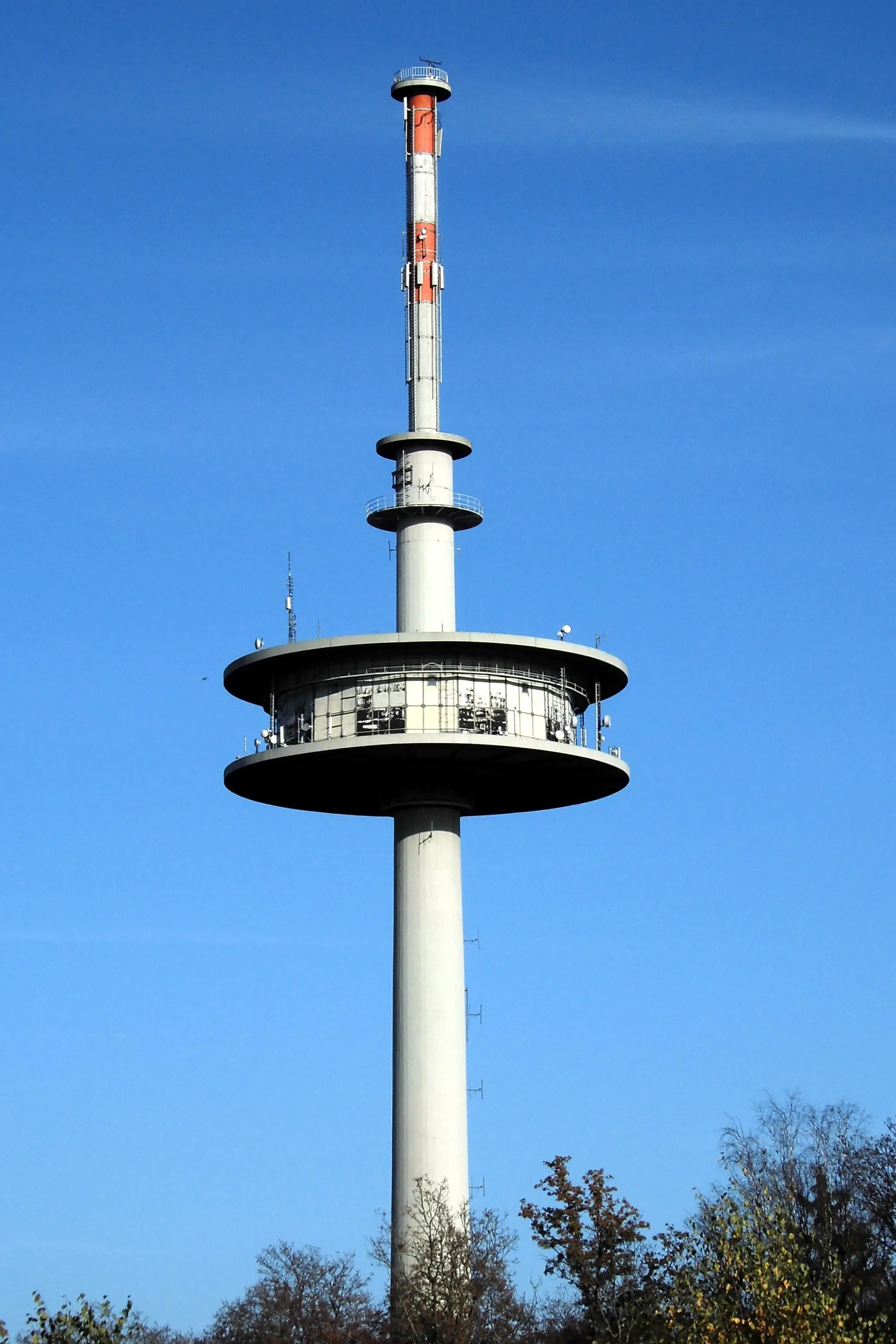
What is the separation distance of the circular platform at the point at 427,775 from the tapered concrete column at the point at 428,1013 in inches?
36.2

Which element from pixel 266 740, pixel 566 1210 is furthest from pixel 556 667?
pixel 566 1210

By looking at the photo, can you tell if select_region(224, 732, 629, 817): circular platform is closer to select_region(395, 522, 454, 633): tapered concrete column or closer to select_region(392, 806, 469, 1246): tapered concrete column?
select_region(392, 806, 469, 1246): tapered concrete column

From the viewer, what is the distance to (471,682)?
2940 inches

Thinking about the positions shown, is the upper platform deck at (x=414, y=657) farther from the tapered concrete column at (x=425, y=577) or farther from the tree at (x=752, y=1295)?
the tree at (x=752, y=1295)

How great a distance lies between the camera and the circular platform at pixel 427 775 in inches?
2901

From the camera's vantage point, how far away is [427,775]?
3019 inches

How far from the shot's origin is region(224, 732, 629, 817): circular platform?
2901 inches

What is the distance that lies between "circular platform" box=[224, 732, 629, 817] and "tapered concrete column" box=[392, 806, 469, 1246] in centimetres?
92

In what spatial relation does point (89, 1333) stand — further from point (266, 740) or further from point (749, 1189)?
point (749, 1189)

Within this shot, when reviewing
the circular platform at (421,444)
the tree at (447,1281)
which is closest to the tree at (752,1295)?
the tree at (447,1281)

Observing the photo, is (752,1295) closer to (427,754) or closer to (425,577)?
(427,754)

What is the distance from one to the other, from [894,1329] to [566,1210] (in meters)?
10.1

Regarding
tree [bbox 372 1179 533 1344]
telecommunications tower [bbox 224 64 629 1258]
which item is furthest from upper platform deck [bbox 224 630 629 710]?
tree [bbox 372 1179 533 1344]

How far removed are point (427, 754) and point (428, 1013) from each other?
7.79 meters
